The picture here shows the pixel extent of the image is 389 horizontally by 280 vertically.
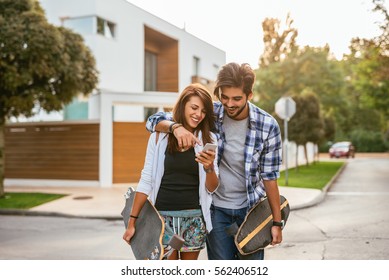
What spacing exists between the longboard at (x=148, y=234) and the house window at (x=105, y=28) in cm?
1123

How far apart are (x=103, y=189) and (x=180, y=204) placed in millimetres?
9793

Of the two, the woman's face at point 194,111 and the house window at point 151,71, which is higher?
the house window at point 151,71

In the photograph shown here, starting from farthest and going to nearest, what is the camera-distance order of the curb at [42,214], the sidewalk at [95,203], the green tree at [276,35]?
the sidewalk at [95,203] < the curb at [42,214] < the green tree at [276,35]

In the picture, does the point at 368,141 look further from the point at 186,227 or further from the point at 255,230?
the point at 186,227

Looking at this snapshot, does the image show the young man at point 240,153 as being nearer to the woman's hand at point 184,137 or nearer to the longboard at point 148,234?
the woman's hand at point 184,137

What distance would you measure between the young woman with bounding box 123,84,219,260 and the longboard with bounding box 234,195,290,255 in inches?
9.1

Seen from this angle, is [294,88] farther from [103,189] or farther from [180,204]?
[180,204]

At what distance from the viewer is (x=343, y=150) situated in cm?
3127

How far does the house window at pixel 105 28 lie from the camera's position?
43.4 ft

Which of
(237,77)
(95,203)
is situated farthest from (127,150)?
(237,77)

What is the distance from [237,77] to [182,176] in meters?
0.60

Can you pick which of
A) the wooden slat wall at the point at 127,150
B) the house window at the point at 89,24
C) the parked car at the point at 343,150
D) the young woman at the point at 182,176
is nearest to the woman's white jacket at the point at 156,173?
the young woman at the point at 182,176

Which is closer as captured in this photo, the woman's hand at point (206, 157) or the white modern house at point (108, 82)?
the woman's hand at point (206, 157)
